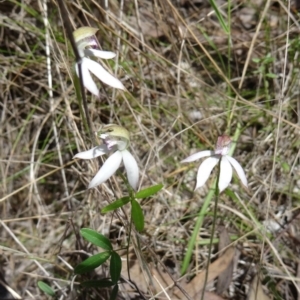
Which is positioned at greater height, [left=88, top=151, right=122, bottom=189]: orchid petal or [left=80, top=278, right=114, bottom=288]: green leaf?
[left=88, top=151, right=122, bottom=189]: orchid petal

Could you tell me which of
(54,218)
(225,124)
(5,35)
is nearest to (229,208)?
(225,124)

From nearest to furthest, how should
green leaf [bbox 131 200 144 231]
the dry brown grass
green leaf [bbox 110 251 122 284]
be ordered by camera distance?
green leaf [bbox 131 200 144 231] → green leaf [bbox 110 251 122 284] → the dry brown grass

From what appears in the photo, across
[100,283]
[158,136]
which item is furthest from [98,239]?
[158,136]

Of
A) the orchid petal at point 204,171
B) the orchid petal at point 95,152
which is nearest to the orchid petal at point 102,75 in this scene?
the orchid petal at point 95,152

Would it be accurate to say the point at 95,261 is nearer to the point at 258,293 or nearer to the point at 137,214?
the point at 137,214

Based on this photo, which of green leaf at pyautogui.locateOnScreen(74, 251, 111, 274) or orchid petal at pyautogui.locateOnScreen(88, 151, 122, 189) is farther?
green leaf at pyautogui.locateOnScreen(74, 251, 111, 274)

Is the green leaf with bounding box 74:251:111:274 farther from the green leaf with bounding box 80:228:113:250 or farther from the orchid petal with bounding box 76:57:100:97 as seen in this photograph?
the orchid petal with bounding box 76:57:100:97

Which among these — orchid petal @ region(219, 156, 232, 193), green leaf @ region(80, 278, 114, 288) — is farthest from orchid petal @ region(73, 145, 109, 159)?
green leaf @ region(80, 278, 114, 288)
